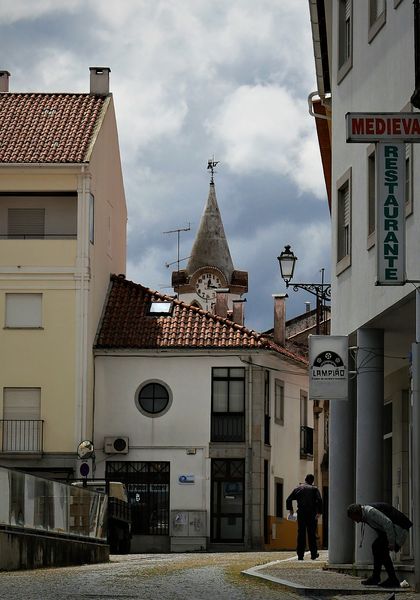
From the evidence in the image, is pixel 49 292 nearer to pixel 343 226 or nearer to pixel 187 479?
pixel 187 479

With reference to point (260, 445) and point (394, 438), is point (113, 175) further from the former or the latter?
point (394, 438)

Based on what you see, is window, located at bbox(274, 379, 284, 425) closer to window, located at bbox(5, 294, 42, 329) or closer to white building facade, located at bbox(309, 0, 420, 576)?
window, located at bbox(5, 294, 42, 329)

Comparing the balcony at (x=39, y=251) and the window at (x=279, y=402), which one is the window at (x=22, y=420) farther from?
the window at (x=279, y=402)

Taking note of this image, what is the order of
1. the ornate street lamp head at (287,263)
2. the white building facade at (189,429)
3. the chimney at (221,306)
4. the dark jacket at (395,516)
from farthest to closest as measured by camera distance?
1. the chimney at (221,306)
2. the white building facade at (189,429)
3. the ornate street lamp head at (287,263)
4. the dark jacket at (395,516)

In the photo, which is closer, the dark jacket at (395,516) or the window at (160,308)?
the dark jacket at (395,516)

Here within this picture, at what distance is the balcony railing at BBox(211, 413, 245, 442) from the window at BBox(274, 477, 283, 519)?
2.77 metres

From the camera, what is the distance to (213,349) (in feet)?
180

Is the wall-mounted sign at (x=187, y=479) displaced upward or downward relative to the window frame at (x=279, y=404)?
downward

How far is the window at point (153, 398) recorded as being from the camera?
54.5 m

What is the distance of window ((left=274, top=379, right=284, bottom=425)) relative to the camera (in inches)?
2240

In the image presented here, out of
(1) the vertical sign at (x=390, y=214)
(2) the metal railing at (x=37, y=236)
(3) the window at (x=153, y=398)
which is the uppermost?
(2) the metal railing at (x=37, y=236)

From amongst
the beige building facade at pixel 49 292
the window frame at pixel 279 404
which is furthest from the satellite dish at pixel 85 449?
the window frame at pixel 279 404

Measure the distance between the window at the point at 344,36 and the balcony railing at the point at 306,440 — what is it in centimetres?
3280

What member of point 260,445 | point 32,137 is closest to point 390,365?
point 260,445
